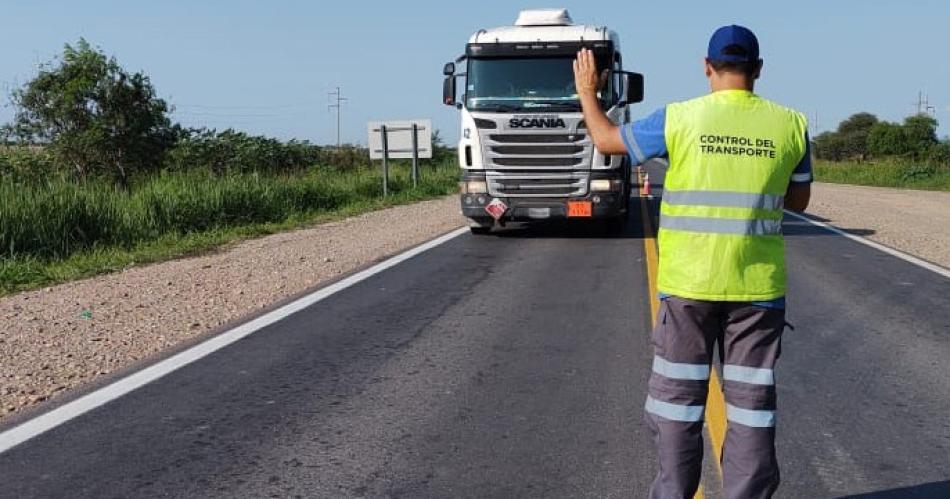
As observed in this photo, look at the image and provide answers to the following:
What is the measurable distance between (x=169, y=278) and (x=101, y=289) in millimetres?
933

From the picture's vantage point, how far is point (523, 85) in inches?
555

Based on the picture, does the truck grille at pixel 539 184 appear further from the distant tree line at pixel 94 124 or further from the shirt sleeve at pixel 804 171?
the distant tree line at pixel 94 124

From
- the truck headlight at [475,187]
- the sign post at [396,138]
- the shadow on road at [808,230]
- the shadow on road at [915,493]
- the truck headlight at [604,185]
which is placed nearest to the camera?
the shadow on road at [915,493]

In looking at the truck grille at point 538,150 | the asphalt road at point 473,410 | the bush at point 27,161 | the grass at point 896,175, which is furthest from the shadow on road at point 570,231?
the grass at point 896,175

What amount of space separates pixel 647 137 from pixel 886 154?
78626 mm

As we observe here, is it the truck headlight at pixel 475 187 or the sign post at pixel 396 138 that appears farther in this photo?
the sign post at pixel 396 138

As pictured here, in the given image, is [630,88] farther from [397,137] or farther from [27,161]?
[27,161]

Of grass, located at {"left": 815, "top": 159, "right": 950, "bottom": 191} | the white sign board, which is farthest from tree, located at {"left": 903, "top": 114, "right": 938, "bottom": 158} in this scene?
the white sign board

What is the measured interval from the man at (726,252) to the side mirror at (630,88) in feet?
35.9

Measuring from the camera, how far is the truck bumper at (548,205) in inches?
554

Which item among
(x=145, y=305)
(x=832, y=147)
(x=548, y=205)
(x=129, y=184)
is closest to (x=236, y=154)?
(x=129, y=184)

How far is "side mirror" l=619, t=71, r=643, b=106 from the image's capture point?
14.2m

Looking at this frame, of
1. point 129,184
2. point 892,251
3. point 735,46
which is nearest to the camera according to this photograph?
point 735,46

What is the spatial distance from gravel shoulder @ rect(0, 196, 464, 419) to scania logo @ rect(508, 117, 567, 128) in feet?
7.75
